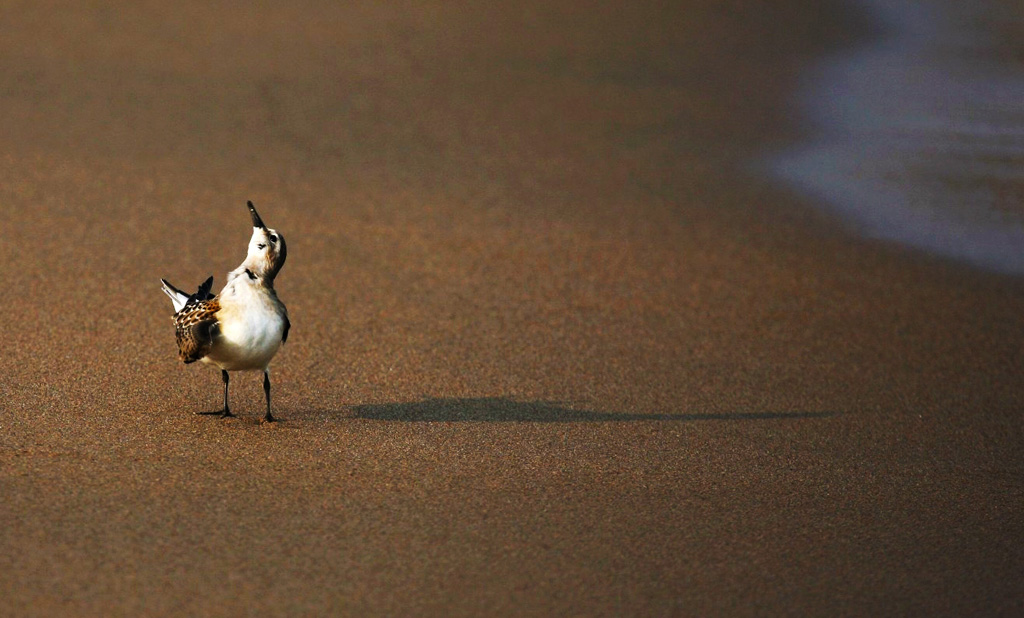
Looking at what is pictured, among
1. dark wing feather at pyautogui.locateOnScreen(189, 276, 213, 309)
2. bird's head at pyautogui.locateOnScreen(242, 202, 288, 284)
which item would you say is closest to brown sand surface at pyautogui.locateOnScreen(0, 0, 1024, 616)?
dark wing feather at pyautogui.locateOnScreen(189, 276, 213, 309)

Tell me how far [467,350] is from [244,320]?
Answer: 1288 millimetres

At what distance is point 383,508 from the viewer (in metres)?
3.72

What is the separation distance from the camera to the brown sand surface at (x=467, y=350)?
3430mm

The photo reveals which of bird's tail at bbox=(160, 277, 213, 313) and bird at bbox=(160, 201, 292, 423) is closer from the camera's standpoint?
bird at bbox=(160, 201, 292, 423)

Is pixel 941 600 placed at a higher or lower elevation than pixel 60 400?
lower

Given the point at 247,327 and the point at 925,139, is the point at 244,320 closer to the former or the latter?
the point at 247,327

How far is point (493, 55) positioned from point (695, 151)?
7.09 ft

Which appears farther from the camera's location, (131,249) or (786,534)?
(131,249)

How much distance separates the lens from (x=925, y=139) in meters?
8.62

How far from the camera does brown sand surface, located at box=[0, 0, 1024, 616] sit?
3.43 m

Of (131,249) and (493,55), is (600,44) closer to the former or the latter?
(493,55)

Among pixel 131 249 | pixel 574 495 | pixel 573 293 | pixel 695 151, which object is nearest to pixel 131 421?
pixel 574 495

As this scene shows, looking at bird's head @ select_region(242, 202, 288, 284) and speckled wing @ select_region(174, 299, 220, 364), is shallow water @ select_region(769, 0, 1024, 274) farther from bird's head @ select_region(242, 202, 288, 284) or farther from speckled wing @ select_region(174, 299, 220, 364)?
speckled wing @ select_region(174, 299, 220, 364)

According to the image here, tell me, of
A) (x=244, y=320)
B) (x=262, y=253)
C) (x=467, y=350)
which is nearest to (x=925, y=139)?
(x=467, y=350)
